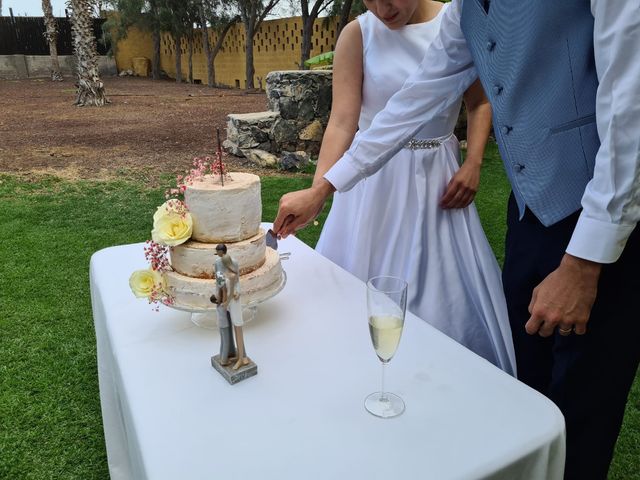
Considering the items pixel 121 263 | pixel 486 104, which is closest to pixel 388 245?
pixel 486 104

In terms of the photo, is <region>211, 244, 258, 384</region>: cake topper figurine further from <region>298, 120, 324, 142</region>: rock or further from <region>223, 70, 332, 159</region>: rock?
<region>298, 120, 324, 142</region>: rock

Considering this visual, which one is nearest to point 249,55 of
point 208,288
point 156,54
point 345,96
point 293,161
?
point 156,54

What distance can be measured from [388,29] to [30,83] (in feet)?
65.5

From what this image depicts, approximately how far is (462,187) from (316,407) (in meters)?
1.15

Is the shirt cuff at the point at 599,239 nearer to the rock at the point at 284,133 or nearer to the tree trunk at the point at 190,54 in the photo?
the rock at the point at 284,133

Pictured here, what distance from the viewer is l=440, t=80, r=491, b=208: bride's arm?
1.96 metres

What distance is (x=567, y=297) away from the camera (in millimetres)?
1144

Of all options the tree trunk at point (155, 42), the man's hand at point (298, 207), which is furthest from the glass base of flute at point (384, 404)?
the tree trunk at point (155, 42)

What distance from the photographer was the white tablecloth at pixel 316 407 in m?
0.94

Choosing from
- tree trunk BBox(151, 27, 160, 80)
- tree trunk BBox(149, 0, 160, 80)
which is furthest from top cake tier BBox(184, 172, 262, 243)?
tree trunk BBox(151, 27, 160, 80)

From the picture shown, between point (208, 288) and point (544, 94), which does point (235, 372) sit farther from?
point (544, 94)

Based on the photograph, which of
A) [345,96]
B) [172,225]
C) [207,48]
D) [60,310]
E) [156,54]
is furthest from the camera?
[156,54]

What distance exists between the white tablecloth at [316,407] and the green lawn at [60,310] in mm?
1051

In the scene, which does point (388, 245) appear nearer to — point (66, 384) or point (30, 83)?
point (66, 384)
